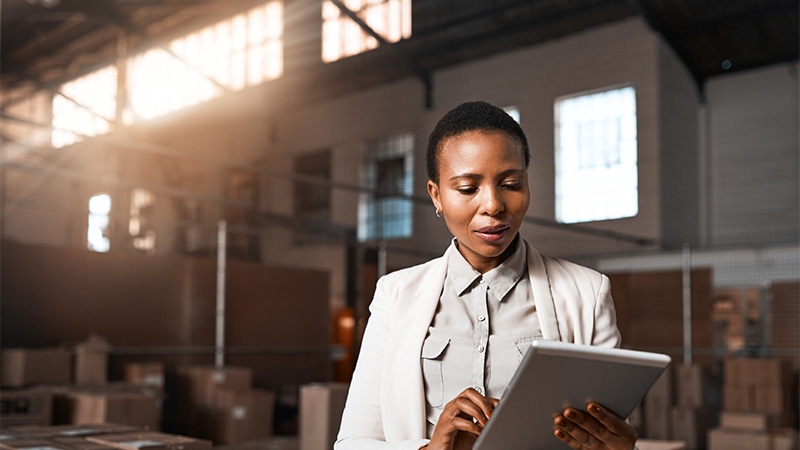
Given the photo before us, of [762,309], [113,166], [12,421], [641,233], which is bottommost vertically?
[12,421]

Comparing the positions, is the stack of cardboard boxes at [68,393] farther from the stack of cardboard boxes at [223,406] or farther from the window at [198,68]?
the window at [198,68]

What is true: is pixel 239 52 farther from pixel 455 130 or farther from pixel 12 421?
pixel 455 130

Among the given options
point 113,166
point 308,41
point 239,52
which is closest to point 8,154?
point 113,166

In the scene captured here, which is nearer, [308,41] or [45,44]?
[308,41]

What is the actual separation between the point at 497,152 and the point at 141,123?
36.8ft

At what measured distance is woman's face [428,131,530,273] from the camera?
95 cm

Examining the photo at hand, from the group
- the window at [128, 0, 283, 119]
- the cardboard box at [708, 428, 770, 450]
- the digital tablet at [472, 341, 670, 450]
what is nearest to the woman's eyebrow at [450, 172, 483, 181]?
the digital tablet at [472, 341, 670, 450]

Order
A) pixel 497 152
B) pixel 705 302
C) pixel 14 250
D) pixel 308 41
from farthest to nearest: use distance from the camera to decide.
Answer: pixel 308 41 → pixel 705 302 → pixel 14 250 → pixel 497 152

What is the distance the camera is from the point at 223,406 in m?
4.61

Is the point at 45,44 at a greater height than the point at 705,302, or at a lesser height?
greater

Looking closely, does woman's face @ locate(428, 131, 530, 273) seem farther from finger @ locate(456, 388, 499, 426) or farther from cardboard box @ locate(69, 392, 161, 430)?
cardboard box @ locate(69, 392, 161, 430)

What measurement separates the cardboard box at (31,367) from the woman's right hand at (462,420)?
3657 mm

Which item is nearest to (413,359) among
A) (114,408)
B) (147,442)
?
(147,442)

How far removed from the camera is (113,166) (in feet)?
40.3
